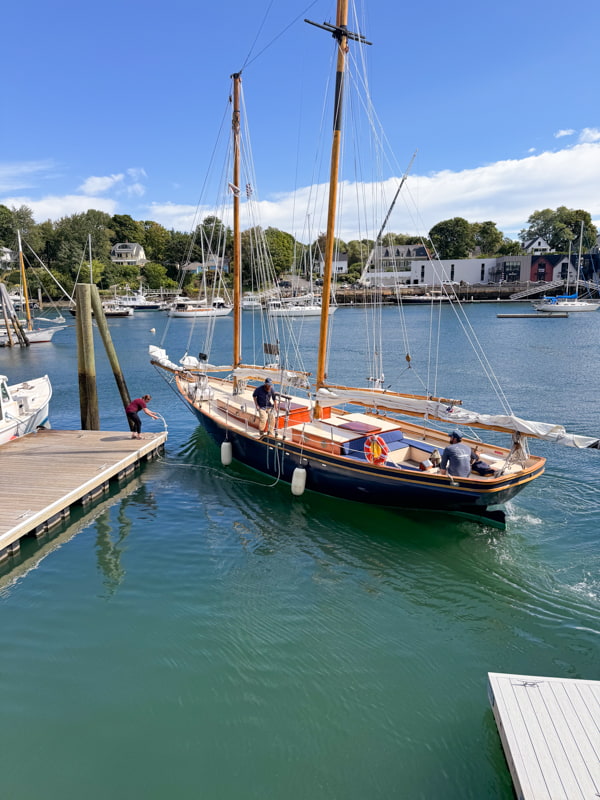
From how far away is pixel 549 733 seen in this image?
6297 mm

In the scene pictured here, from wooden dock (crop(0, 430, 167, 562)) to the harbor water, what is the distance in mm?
520

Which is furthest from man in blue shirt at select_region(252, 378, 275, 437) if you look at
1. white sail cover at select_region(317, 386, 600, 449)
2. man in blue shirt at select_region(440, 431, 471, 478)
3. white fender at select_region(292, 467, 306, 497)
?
man in blue shirt at select_region(440, 431, 471, 478)

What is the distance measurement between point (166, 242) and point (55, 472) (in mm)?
124593

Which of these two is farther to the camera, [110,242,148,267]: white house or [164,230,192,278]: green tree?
[110,242,148,267]: white house

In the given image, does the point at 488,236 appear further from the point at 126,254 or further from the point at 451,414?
the point at 451,414

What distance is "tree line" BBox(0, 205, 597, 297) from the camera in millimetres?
105625

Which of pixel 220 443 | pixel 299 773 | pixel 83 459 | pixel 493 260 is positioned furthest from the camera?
pixel 493 260

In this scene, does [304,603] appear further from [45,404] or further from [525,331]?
[525,331]

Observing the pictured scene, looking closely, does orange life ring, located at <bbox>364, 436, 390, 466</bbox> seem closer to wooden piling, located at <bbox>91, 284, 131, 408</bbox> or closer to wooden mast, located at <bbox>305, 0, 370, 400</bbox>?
wooden mast, located at <bbox>305, 0, 370, 400</bbox>

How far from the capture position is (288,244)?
424 ft

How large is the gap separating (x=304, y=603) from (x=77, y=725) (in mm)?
4449

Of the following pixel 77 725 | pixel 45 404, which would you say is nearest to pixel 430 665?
pixel 77 725

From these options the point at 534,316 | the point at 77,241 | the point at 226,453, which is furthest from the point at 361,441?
the point at 77,241

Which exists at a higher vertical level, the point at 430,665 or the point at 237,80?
the point at 237,80
